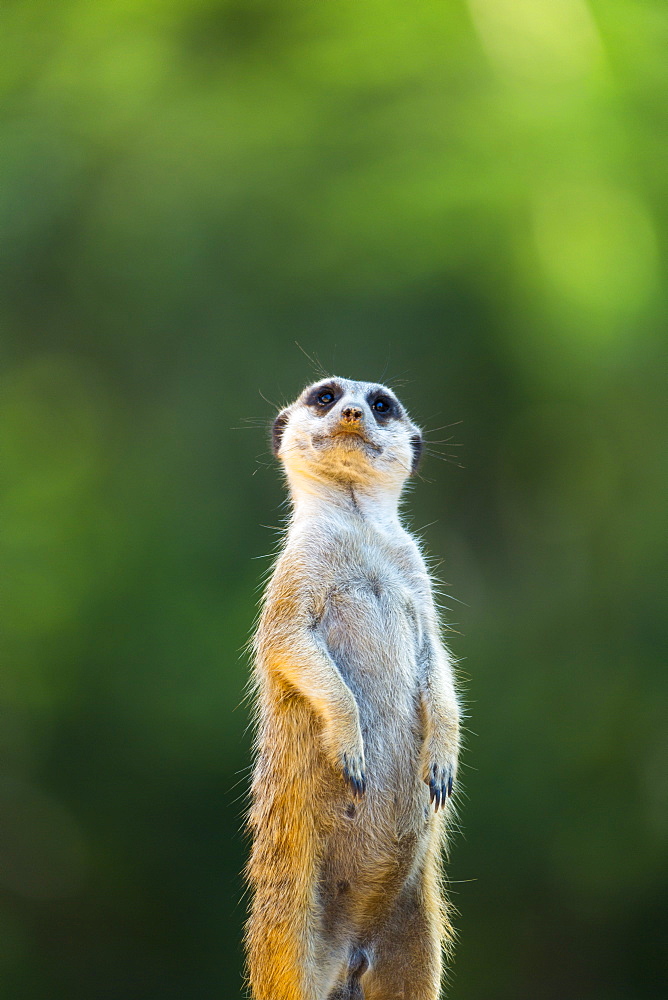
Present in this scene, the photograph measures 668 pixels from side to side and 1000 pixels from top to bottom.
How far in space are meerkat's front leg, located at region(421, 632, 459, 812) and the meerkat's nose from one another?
2.09ft

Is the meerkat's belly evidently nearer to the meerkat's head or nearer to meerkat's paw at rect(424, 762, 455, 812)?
meerkat's paw at rect(424, 762, 455, 812)

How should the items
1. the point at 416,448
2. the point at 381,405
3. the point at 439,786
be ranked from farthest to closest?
the point at 416,448, the point at 381,405, the point at 439,786

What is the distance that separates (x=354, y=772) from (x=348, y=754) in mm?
46

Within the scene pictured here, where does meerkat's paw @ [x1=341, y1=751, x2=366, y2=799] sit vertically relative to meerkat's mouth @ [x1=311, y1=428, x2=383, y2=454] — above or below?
below

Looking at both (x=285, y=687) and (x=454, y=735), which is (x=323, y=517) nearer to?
(x=285, y=687)

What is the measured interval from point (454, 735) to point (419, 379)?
11.7 ft

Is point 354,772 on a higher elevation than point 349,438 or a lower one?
lower

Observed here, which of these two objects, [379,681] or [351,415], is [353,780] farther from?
[351,415]

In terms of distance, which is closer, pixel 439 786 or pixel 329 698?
pixel 329 698

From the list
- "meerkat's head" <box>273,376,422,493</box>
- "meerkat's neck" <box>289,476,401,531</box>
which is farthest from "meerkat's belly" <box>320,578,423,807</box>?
"meerkat's head" <box>273,376,422,493</box>

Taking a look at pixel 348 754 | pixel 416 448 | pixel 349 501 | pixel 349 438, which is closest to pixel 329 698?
pixel 348 754

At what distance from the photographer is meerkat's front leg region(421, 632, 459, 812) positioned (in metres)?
2.71

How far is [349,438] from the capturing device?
2.94m

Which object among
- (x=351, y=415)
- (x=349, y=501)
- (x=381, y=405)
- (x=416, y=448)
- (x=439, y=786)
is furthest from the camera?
(x=416, y=448)
